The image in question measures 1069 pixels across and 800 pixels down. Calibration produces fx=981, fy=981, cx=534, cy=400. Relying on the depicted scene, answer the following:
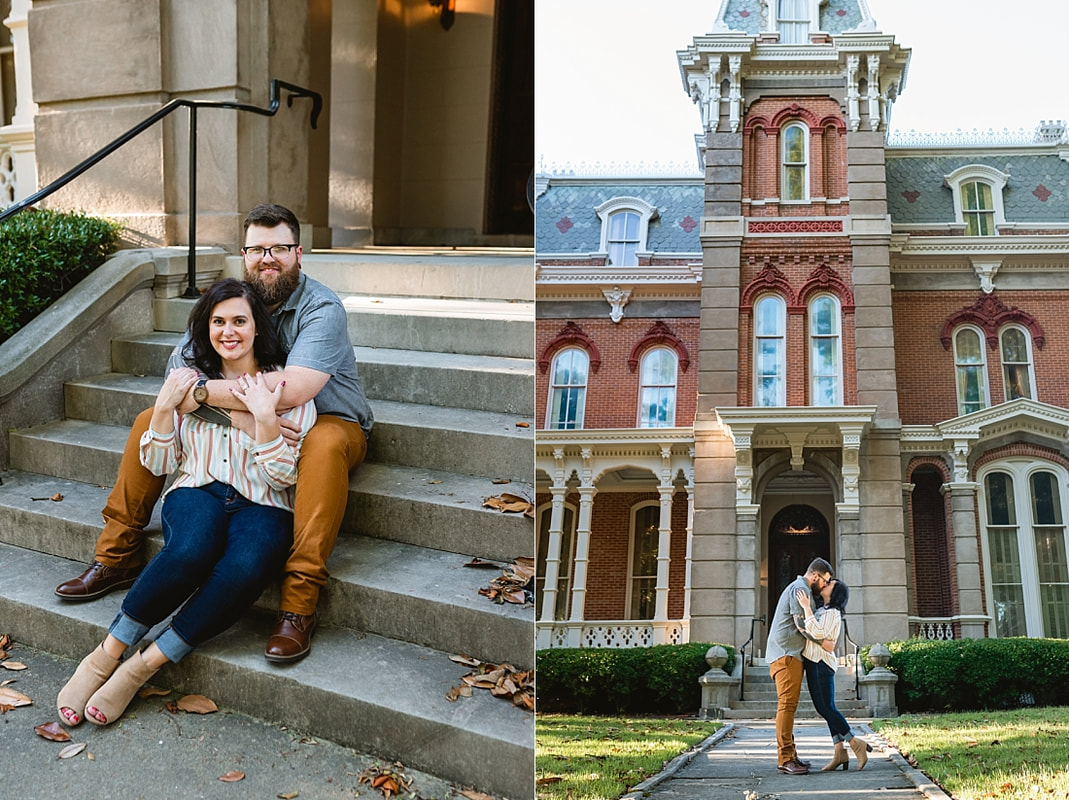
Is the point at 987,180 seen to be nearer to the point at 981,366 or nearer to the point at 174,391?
the point at 981,366

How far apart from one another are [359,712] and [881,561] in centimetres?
175

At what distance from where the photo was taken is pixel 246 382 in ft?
10.9

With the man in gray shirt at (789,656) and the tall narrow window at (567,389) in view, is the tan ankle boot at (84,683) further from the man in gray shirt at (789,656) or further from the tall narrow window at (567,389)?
the man in gray shirt at (789,656)

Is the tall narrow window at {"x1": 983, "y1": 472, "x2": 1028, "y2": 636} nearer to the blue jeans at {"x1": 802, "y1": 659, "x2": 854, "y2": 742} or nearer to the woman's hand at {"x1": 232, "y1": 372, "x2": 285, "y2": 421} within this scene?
the blue jeans at {"x1": 802, "y1": 659, "x2": 854, "y2": 742}

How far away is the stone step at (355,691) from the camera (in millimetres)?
2793

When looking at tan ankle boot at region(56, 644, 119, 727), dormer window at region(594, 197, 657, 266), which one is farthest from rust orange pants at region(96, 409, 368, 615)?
dormer window at region(594, 197, 657, 266)

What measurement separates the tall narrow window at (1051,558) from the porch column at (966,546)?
4.9 inches

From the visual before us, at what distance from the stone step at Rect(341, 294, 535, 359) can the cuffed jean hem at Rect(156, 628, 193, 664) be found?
2.14 metres

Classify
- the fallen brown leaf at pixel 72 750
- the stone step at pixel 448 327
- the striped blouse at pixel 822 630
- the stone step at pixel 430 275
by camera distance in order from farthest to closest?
the stone step at pixel 430 275 < the stone step at pixel 448 327 < the fallen brown leaf at pixel 72 750 < the striped blouse at pixel 822 630

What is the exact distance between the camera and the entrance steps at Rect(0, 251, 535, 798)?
2.95m

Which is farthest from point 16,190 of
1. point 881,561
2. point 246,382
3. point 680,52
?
point 881,561

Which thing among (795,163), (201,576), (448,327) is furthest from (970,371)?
(448,327)

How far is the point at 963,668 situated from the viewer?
6.01 feet

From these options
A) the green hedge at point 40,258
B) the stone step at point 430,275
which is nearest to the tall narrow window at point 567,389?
the stone step at point 430,275
